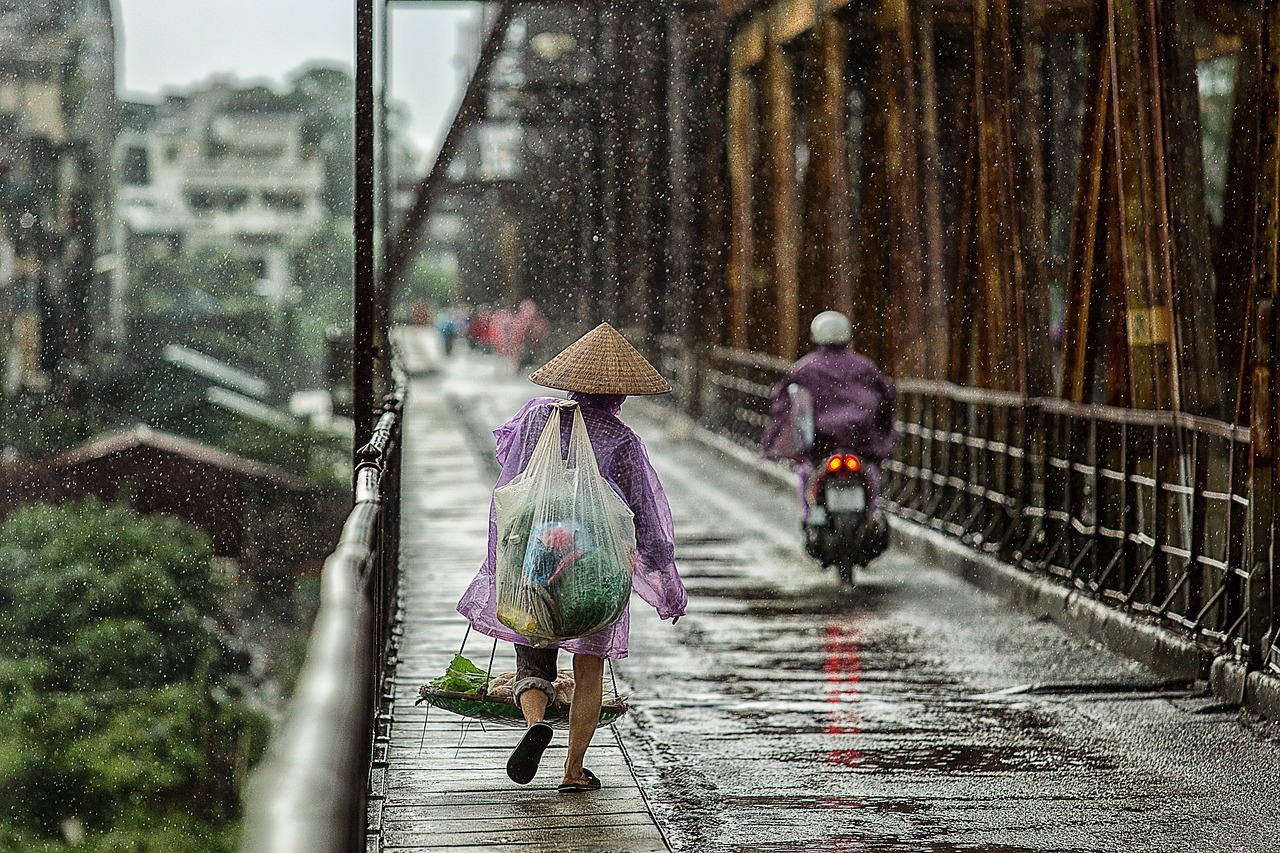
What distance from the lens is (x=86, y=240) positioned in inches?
3457

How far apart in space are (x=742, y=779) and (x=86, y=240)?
87.3 m

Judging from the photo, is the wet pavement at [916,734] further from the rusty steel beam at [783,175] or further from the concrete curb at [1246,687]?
the rusty steel beam at [783,175]

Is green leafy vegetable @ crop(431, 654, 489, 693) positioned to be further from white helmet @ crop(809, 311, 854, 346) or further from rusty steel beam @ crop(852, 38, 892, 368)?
rusty steel beam @ crop(852, 38, 892, 368)

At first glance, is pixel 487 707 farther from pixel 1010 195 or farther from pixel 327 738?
pixel 1010 195

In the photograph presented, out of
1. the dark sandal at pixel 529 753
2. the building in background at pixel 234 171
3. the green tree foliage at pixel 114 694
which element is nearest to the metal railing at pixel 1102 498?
the dark sandal at pixel 529 753

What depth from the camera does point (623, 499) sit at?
543 centimetres

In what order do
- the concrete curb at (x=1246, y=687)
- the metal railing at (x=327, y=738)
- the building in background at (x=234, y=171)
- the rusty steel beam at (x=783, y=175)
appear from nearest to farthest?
1. the metal railing at (x=327, y=738)
2. the concrete curb at (x=1246, y=687)
3. the rusty steel beam at (x=783, y=175)
4. the building in background at (x=234, y=171)

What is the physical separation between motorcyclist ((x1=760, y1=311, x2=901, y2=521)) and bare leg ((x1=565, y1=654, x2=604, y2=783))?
518 cm

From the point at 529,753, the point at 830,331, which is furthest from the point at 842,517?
the point at 529,753

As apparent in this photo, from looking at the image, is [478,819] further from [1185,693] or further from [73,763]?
[73,763]

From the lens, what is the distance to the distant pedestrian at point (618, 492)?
545cm

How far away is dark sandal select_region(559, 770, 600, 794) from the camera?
554cm

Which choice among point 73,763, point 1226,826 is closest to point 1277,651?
point 1226,826

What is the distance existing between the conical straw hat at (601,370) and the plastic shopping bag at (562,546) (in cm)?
19
